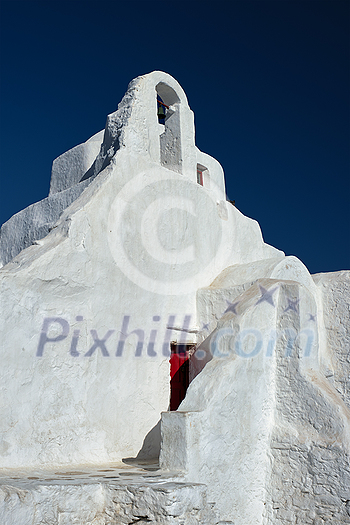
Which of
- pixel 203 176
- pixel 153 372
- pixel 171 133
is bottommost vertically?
pixel 153 372

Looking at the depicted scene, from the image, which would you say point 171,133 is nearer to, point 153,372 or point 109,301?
point 109,301

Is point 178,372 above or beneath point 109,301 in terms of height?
beneath

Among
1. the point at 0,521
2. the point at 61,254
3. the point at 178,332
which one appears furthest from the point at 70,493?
the point at 178,332

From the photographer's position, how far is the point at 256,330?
282 inches

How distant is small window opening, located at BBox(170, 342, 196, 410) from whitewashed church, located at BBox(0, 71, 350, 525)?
3 centimetres

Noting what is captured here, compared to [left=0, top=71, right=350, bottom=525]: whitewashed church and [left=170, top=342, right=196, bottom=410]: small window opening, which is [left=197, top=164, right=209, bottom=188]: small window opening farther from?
[left=170, top=342, right=196, bottom=410]: small window opening

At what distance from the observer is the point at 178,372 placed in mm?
8391

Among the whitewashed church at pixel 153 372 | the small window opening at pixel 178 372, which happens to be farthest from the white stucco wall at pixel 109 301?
the small window opening at pixel 178 372

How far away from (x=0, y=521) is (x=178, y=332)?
4.28 meters

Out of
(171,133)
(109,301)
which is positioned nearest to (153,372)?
(109,301)

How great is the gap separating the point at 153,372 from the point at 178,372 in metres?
0.56

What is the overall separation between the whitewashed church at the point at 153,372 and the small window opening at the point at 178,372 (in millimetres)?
26

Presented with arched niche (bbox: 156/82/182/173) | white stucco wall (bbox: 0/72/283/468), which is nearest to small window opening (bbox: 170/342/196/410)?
white stucco wall (bbox: 0/72/283/468)

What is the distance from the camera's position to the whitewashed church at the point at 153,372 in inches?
235
